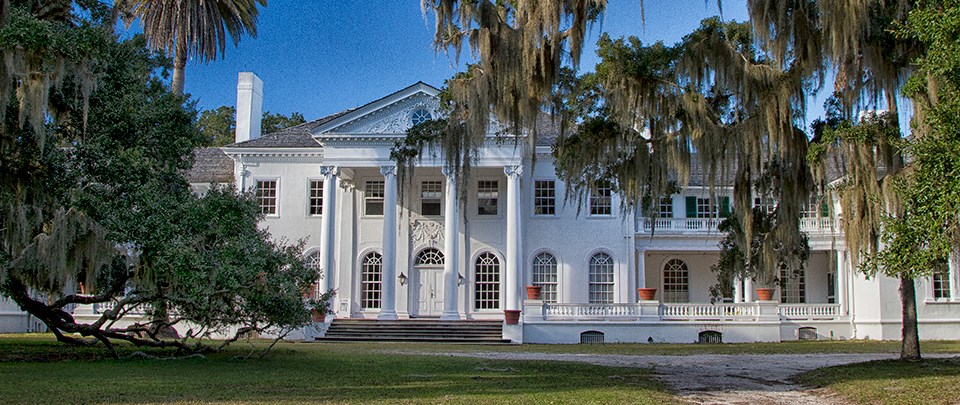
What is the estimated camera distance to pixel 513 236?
1155 inches

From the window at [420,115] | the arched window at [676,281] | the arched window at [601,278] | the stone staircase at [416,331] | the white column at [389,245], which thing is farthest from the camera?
the arched window at [676,281]

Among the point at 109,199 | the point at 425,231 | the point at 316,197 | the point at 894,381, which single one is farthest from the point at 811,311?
the point at 109,199

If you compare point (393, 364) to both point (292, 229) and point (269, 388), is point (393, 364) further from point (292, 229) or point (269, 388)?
point (292, 229)

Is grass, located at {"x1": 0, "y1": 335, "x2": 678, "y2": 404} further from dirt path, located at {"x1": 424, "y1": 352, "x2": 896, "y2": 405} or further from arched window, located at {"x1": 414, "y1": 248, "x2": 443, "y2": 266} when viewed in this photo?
arched window, located at {"x1": 414, "y1": 248, "x2": 443, "y2": 266}

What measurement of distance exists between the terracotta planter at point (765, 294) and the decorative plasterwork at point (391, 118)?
12.0 meters

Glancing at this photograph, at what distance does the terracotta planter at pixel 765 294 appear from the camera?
27.8 meters

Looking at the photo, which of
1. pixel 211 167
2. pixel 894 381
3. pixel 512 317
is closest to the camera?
pixel 894 381

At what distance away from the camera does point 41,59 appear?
1291 cm

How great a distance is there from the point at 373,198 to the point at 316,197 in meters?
2.09

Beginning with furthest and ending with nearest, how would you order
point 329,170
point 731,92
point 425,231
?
1. point 425,231
2. point 329,170
3. point 731,92

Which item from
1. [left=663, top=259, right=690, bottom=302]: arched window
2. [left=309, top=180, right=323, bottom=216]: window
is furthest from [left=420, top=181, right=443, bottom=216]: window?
[left=663, top=259, right=690, bottom=302]: arched window

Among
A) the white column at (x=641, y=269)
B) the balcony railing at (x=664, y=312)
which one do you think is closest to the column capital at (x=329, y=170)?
the balcony railing at (x=664, y=312)

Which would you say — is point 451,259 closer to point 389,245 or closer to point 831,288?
point 389,245

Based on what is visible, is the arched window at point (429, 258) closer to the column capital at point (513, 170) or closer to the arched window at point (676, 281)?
the column capital at point (513, 170)
